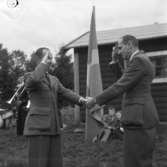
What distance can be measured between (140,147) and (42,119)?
98cm

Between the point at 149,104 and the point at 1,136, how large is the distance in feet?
19.9

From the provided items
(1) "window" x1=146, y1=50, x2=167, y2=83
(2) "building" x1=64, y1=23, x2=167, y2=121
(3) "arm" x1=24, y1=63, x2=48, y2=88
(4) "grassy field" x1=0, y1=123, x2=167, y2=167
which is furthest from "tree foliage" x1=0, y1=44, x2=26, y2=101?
(3) "arm" x1=24, y1=63, x2=48, y2=88

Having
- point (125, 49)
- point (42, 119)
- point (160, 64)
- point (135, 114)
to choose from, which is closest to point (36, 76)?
point (42, 119)

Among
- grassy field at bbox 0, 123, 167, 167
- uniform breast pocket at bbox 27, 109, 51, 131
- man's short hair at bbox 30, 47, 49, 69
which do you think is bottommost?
grassy field at bbox 0, 123, 167, 167

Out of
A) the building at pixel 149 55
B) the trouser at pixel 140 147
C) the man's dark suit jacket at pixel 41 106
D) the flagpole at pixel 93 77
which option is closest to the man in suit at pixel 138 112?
the trouser at pixel 140 147

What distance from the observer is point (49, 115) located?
377cm

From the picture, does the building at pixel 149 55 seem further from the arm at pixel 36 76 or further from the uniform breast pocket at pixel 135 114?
the uniform breast pocket at pixel 135 114

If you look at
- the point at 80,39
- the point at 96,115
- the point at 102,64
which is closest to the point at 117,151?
the point at 96,115

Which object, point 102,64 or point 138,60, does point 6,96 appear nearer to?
point 102,64

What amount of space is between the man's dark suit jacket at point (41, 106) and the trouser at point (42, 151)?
0.23ft

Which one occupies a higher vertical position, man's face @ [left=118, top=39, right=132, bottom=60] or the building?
the building

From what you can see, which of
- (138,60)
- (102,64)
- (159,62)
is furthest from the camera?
(102,64)

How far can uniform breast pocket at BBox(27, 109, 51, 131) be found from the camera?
372cm

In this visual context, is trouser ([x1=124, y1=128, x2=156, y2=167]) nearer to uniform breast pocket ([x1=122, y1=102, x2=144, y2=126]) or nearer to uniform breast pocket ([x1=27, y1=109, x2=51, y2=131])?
uniform breast pocket ([x1=122, y1=102, x2=144, y2=126])
